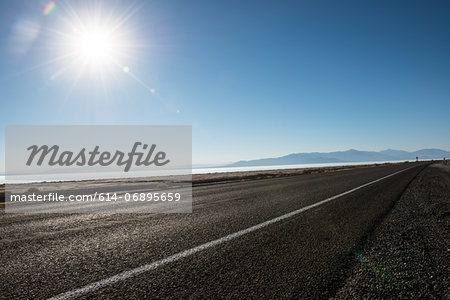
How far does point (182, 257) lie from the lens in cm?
273

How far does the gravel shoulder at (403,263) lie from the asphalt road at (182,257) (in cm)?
13

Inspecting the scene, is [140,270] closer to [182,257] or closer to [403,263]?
[182,257]

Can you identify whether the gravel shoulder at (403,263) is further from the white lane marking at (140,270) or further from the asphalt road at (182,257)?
the white lane marking at (140,270)

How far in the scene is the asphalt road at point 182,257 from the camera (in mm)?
2006

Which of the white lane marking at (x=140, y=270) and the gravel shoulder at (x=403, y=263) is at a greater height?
the white lane marking at (x=140, y=270)

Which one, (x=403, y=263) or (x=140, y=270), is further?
(x=403, y=263)

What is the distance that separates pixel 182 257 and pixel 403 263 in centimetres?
246

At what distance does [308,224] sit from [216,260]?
2.44 m

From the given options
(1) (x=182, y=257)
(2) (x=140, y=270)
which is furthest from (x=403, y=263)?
(2) (x=140, y=270)

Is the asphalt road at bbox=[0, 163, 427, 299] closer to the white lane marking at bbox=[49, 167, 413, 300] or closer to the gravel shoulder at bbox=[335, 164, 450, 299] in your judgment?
the white lane marking at bbox=[49, 167, 413, 300]

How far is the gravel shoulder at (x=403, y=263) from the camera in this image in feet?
6.52

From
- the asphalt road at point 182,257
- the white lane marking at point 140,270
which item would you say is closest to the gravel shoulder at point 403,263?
the asphalt road at point 182,257

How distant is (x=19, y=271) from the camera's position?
245cm

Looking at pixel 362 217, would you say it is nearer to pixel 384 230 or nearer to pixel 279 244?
pixel 384 230
